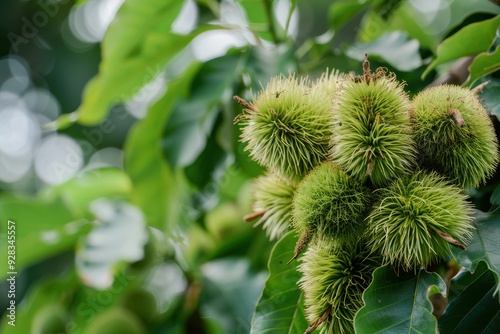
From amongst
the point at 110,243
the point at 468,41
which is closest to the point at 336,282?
the point at 468,41

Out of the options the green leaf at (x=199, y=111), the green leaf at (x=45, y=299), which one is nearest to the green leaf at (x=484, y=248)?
the green leaf at (x=199, y=111)

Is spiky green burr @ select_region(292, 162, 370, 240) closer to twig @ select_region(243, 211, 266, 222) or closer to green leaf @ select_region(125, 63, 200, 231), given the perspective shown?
twig @ select_region(243, 211, 266, 222)

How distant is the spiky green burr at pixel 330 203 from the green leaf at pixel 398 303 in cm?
9

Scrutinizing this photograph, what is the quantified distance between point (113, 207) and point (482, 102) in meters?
1.26

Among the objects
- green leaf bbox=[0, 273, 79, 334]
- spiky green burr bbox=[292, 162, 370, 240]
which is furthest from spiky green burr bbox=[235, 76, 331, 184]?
green leaf bbox=[0, 273, 79, 334]

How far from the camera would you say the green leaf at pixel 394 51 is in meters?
1.45

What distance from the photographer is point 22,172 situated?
4.75 meters

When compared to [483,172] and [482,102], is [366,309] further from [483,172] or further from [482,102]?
[482,102]

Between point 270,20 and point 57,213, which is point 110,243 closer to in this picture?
point 57,213

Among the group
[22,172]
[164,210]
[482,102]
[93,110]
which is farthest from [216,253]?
[22,172]

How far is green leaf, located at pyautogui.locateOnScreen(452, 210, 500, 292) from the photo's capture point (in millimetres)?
930

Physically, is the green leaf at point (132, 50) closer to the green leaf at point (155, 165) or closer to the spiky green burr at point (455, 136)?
the green leaf at point (155, 165)

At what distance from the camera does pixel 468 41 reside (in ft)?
4.00

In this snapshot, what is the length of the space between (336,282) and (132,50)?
1110 millimetres
